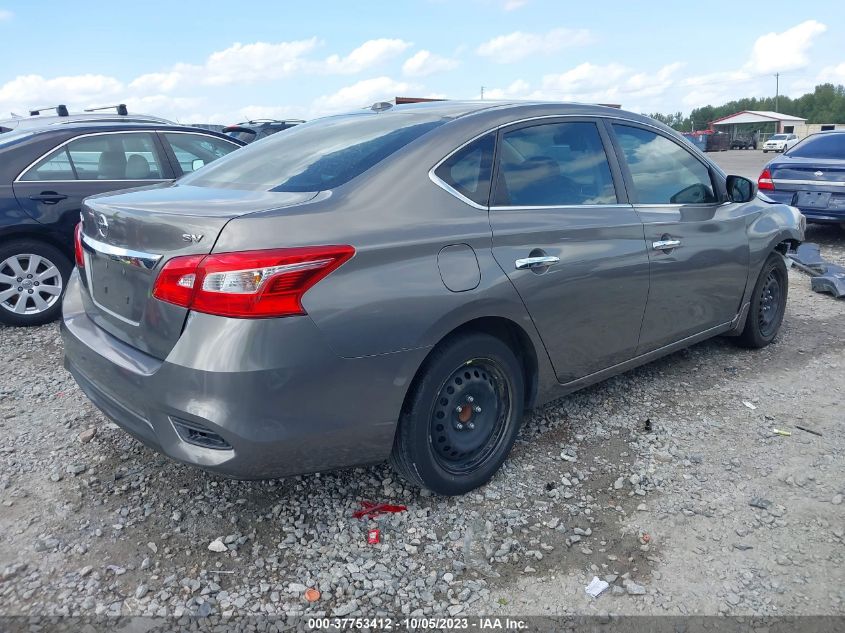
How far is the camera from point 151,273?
2.44 metres

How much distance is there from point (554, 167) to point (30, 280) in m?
4.46

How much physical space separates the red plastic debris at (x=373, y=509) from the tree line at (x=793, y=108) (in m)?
108

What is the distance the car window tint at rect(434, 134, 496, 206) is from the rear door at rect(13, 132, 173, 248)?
3.98 m

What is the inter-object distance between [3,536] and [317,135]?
7.34 feet

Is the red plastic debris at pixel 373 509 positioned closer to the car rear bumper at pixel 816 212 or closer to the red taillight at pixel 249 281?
the red taillight at pixel 249 281

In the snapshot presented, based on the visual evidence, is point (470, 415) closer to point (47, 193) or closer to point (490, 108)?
point (490, 108)

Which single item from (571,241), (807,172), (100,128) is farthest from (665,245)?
(807,172)

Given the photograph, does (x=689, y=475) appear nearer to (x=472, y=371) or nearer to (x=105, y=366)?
(x=472, y=371)

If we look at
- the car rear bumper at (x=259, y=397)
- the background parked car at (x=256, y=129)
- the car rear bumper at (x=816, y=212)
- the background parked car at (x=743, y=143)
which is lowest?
the car rear bumper at (x=259, y=397)

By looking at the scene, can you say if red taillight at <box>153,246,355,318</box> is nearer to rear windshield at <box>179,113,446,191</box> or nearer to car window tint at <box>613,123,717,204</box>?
rear windshield at <box>179,113,446,191</box>

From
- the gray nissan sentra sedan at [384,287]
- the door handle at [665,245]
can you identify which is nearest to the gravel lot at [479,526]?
the gray nissan sentra sedan at [384,287]

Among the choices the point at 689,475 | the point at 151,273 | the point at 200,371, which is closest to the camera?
the point at 200,371

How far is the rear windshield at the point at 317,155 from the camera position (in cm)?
275

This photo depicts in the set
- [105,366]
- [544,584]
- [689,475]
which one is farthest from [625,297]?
[105,366]
